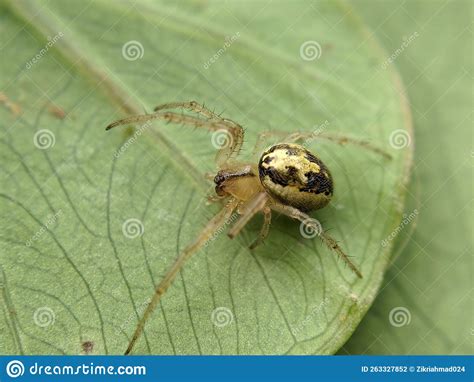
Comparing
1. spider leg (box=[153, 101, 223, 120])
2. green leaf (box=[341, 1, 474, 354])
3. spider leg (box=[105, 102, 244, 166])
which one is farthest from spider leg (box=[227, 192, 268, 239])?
green leaf (box=[341, 1, 474, 354])

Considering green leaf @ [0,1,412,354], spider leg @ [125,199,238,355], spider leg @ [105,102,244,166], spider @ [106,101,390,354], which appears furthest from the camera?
spider leg @ [105,102,244,166]

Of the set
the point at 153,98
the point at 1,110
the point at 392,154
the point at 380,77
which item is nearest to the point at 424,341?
the point at 392,154

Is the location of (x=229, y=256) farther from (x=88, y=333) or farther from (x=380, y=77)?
(x=380, y=77)

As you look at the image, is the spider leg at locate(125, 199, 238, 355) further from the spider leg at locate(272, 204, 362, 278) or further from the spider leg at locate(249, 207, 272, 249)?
the spider leg at locate(272, 204, 362, 278)

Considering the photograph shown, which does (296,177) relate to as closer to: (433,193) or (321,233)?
(321,233)

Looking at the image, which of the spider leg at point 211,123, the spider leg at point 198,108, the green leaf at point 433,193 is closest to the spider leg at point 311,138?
the spider leg at point 211,123

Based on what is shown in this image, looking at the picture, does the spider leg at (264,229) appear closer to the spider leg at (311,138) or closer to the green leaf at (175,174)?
the green leaf at (175,174)

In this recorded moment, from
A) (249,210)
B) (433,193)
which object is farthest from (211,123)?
(433,193)
